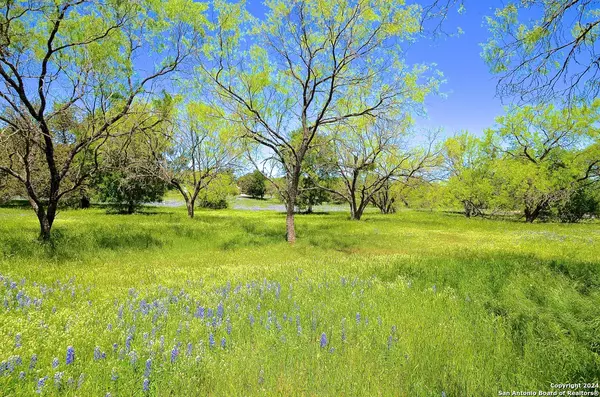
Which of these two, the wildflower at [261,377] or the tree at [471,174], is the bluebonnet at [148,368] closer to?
the wildflower at [261,377]

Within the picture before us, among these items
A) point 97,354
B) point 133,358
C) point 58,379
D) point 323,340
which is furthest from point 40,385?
point 323,340

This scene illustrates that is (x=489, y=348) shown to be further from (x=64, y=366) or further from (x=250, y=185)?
(x=250, y=185)

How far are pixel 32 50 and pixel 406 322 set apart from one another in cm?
1580

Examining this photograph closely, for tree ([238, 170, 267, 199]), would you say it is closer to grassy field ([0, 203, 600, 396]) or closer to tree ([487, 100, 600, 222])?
tree ([487, 100, 600, 222])

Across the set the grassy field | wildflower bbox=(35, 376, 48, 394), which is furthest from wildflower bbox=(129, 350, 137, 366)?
wildflower bbox=(35, 376, 48, 394)

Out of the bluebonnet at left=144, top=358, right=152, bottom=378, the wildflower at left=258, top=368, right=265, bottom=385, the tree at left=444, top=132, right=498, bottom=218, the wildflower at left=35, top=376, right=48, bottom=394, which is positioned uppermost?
the tree at left=444, top=132, right=498, bottom=218

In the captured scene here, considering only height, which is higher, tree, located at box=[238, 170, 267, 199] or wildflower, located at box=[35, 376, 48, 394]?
tree, located at box=[238, 170, 267, 199]

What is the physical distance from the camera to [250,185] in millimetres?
126938

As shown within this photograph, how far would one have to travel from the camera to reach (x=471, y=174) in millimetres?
44344

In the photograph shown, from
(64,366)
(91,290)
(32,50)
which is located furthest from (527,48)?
(32,50)

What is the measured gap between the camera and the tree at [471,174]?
1652 inches

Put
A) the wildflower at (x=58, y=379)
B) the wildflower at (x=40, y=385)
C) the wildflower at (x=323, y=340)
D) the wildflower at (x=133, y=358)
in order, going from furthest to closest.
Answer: the wildflower at (x=323, y=340), the wildflower at (x=133, y=358), the wildflower at (x=58, y=379), the wildflower at (x=40, y=385)

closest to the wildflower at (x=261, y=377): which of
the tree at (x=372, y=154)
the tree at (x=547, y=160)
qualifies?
the tree at (x=372, y=154)

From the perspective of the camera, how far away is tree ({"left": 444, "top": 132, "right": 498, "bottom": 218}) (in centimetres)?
4197
